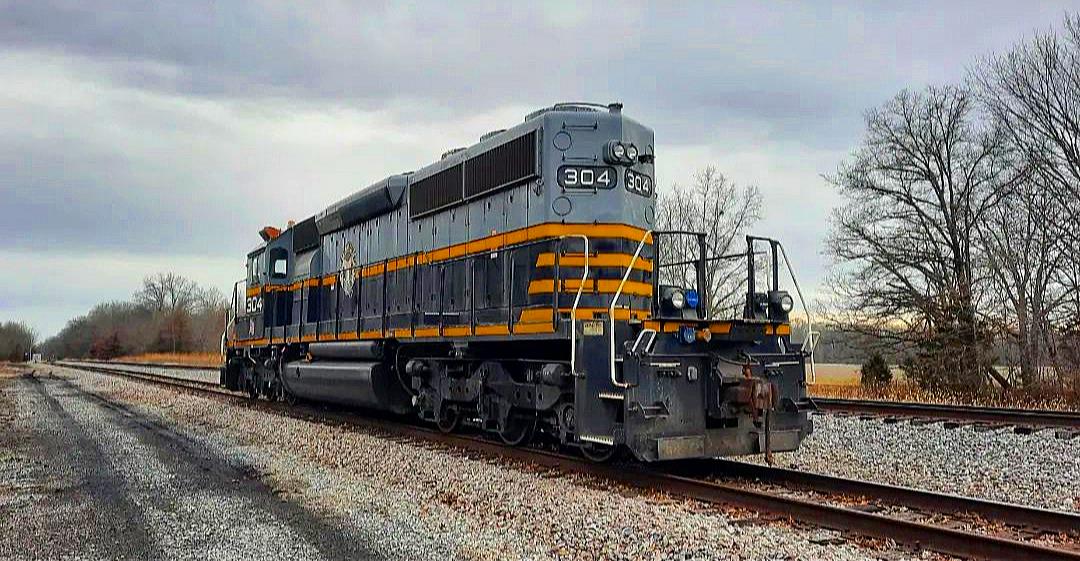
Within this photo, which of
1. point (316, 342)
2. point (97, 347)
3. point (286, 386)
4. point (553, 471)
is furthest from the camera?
point (97, 347)

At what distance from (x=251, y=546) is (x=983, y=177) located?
2680 centimetres

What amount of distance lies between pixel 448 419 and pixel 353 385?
7.06ft

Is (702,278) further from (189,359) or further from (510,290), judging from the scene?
(189,359)

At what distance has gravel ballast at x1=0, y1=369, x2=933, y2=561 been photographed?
18.1 feet

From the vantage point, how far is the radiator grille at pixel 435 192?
11.0m

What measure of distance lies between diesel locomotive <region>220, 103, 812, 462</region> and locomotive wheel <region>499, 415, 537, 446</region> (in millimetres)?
17

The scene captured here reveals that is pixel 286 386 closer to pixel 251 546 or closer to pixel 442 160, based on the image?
pixel 442 160

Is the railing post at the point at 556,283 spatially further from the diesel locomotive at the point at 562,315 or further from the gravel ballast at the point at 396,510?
the gravel ballast at the point at 396,510

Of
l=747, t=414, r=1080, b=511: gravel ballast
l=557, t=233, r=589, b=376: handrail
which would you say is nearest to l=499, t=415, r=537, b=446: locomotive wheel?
l=557, t=233, r=589, b=376: handrail

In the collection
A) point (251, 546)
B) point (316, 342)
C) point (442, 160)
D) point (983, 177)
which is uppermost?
point (983, 177)

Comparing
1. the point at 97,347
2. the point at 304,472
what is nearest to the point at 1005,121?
the point at 304,472

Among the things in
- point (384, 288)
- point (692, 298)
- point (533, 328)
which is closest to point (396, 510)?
point (533, 328)

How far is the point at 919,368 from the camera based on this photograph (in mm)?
23031

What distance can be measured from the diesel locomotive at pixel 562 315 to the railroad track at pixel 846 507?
12.1 inches
